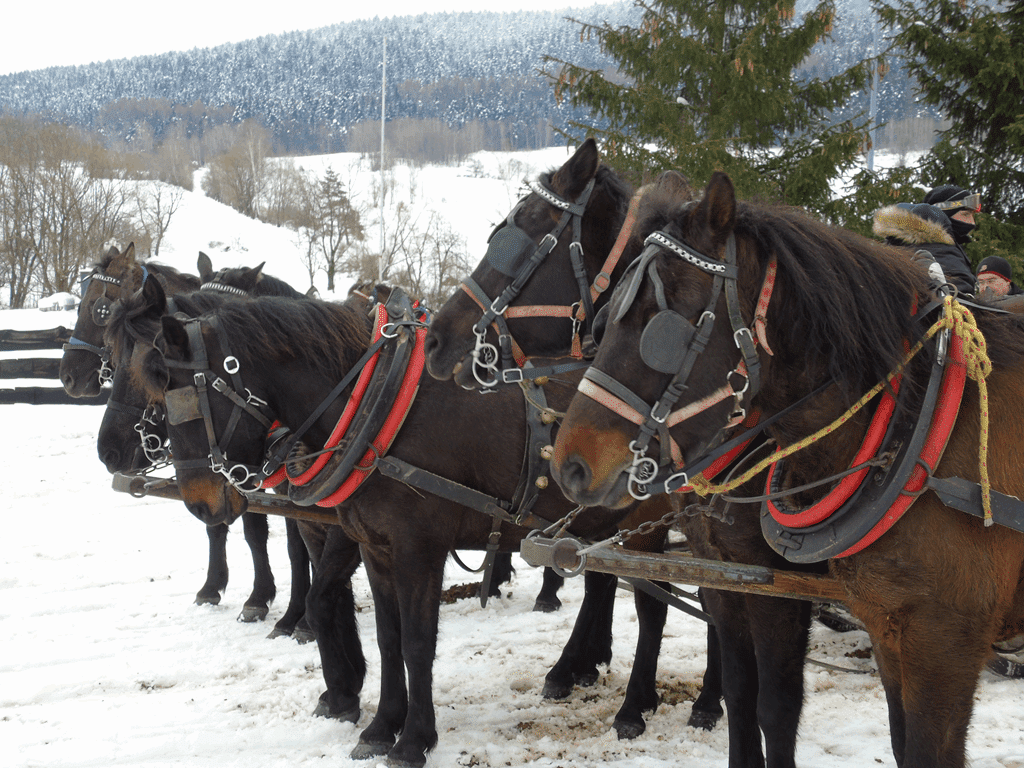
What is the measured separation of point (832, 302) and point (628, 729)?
278cm

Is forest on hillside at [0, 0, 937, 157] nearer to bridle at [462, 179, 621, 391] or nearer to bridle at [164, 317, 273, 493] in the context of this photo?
bridle at [164, 317, 273, 493]

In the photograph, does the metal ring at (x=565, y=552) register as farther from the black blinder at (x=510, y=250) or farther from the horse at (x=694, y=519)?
the black blinder at (x=510, y=250)

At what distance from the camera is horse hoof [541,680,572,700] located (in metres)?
4.41

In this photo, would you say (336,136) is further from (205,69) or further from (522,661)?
(522,661)

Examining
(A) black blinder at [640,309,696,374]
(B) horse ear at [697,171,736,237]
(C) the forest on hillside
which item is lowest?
(A) black blinder at [640,309,696,374]

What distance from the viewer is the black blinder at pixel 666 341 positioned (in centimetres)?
181

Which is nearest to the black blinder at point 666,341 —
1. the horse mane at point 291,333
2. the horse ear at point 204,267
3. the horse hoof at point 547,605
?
the horse mane at point 291,333

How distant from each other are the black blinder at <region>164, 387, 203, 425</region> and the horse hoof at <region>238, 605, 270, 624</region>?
284 centimetres

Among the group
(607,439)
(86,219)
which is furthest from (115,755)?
(86,219)

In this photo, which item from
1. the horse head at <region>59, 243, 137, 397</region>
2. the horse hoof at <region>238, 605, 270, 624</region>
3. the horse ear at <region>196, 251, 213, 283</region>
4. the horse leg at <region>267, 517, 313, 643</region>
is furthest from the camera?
the horse ear at <region>196, 251, 213, 283</region>

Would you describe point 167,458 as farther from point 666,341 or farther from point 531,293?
point 666,341

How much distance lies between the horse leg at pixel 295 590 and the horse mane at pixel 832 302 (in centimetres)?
428

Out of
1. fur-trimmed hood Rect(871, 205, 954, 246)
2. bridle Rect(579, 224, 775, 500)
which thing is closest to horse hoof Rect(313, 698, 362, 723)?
bridle Rect(579, 224, 775, 500)

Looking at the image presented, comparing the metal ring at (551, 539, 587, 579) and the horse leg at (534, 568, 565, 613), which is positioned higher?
the metal ring at (551, 539, 587, 579)
